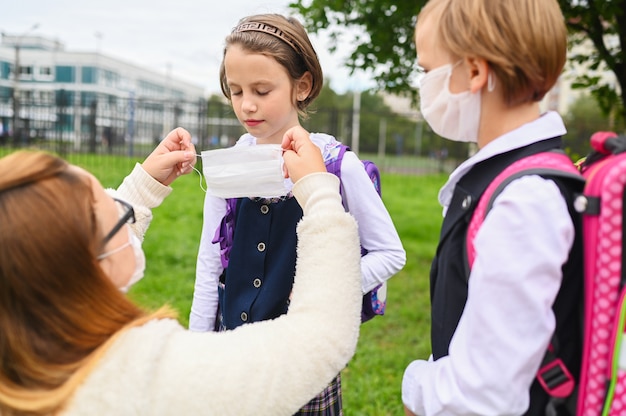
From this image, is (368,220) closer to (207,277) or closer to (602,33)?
(207,277)

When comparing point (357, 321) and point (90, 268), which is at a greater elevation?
point (90, 268)

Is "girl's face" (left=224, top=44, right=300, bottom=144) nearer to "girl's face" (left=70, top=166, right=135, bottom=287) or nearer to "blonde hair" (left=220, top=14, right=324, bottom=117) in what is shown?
"blonde hair" (left=220, top=14, right=324, bottom=117)

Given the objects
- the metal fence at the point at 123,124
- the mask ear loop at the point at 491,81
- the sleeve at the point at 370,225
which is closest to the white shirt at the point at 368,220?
the sleeve at the point at 370,225

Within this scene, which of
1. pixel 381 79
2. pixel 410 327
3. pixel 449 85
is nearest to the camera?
pixel 449 85

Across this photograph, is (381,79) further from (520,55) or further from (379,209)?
(520,55)

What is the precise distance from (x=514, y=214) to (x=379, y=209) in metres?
0.77

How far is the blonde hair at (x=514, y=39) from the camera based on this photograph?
1189mm

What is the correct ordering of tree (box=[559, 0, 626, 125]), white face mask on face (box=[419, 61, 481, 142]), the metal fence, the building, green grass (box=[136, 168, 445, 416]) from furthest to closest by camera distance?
the building, the metal fence, tree (box=[559, 0, 626, 125]), green grass (box=[136, 168, 445, 416]), white face mask on face (box=[419, 61, 481, 142])

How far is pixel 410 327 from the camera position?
4922 millimetres

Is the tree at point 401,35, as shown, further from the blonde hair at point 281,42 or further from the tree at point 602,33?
the blonde hair at point 281,42

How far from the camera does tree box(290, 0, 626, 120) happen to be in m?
4.64

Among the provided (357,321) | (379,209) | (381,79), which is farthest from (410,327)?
(357,321)

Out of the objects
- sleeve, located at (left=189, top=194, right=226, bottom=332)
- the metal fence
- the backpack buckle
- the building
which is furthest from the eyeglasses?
the building

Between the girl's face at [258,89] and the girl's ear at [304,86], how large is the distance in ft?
0.12
